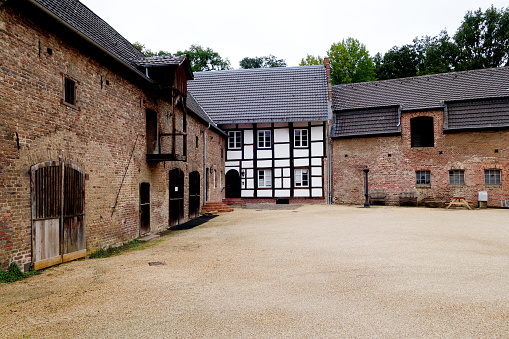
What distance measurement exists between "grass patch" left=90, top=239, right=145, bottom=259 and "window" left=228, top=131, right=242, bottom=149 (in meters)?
14.6

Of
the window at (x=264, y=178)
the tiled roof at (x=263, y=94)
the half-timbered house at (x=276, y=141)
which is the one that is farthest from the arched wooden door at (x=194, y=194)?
the tiled roof at (x=263, y=94)

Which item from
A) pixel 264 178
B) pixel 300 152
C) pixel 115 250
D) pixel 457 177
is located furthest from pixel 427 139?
pixel 115 250

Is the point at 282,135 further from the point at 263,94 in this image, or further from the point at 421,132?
the point at 421,132

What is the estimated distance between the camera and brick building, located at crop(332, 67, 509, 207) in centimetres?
2162

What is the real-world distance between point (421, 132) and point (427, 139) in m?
0.62

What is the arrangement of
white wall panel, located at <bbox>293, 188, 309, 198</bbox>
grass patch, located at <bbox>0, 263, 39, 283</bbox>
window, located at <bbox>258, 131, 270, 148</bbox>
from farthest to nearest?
1. window, located at <bbox>258, 131, 270, 148</bbox>
2. white wall panel, located at <bbox>293, 188, 309, 198</bbox>
3. grass patch, located at <bbox>0, 263, 39, 283</bbox>

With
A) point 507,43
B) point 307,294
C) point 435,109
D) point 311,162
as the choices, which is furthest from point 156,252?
point 507,43

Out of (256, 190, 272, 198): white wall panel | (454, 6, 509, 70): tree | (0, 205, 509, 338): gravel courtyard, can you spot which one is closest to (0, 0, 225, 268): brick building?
(0, 205, 509, 338): gravel courtyard

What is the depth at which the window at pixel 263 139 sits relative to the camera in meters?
25.1

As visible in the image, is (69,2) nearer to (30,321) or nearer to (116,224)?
(116,224)

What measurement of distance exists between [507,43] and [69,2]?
38.3 metres

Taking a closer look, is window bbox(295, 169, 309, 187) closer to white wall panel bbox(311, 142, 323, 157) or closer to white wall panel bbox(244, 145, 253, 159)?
white wall panel bbox(311, 142, 323, 157)

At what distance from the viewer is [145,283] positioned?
6.16 meters

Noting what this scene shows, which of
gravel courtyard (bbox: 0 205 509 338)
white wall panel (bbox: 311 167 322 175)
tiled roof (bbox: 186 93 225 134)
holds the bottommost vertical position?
gravel courtyard (bbox: 0 205 509 338)
